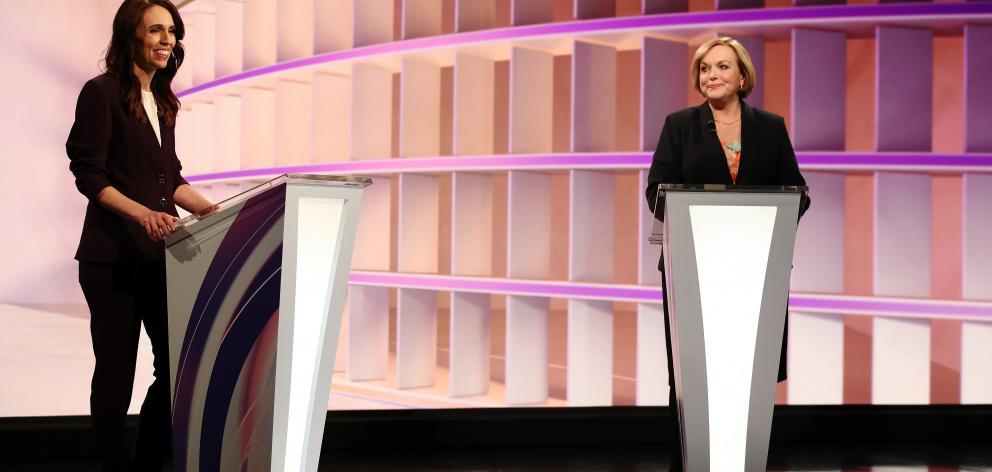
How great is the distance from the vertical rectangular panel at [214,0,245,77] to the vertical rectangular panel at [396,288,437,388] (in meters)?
1.57

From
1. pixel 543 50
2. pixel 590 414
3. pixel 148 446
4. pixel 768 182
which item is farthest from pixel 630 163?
pixel 148 446

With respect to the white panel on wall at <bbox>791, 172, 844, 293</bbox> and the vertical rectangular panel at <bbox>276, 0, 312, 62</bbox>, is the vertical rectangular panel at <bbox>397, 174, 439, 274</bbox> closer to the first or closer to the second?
the vertical rectangular panel at <bbox>276, 0, 312, 62</bbox>

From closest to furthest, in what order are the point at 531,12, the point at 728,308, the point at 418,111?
the point at 728,308, the point at 531,12, the point at 418,111

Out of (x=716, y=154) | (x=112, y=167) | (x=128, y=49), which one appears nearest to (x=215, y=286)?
(x=112, y=167)

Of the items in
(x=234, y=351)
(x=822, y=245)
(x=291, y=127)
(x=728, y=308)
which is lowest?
(x=234, y=351)

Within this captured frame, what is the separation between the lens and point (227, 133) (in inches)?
177

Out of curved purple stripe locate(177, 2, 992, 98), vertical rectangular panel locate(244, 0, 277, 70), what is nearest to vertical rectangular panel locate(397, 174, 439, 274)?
curved purple stripe locate(177, 2, 992, 98)

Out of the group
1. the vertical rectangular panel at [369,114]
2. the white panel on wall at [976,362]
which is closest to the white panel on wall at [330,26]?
the vertical rectangular panel at [369,114]

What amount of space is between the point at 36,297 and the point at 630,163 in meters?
2.85

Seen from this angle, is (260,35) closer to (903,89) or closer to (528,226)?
(528,226)

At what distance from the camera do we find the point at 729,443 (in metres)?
1.70

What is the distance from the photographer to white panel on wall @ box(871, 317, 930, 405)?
3229 mm

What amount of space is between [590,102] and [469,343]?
1061 millimetres

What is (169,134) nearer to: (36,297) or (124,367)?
(124,367)
